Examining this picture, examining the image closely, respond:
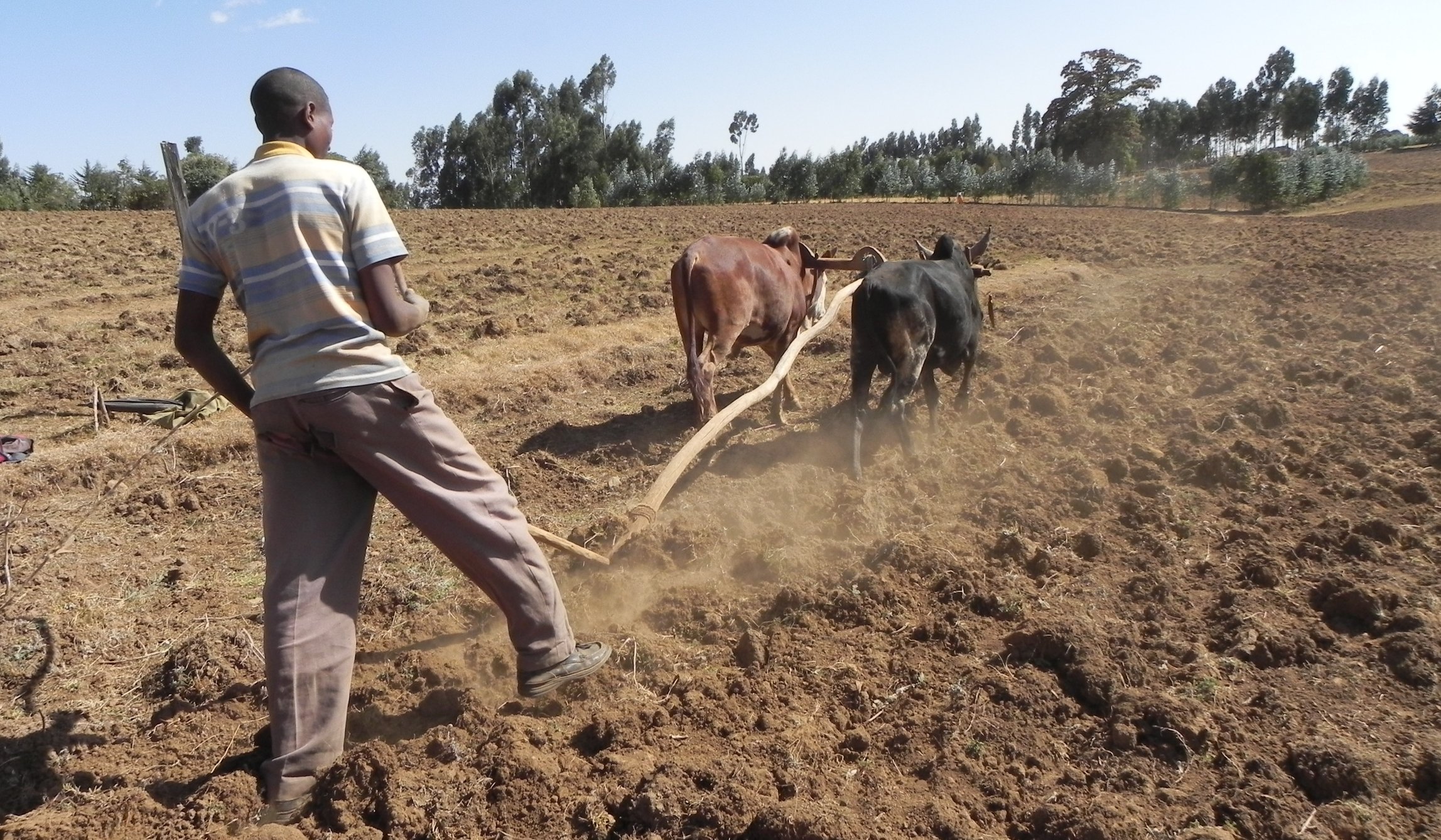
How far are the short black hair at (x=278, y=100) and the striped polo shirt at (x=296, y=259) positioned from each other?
0.07 metres

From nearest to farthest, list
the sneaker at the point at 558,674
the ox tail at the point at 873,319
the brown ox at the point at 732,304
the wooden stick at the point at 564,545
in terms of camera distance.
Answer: the sneaker at the point at 558,674, the wooden stick at the point at 564,545, the ox tail at the point at 873,319, the brown ox at the point at 732,304

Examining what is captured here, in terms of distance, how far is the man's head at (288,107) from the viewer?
2803mm

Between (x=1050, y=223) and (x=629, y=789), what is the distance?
26564 millimetres

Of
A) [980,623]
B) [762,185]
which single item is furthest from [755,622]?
[762,185]

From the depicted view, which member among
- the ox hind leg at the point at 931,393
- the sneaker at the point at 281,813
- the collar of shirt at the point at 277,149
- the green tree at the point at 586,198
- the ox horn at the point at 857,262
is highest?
the green tree at the point at 586,198

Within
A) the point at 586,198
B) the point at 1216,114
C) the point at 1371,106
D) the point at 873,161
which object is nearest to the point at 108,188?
the point at 586,198

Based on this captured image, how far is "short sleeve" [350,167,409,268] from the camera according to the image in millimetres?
2727

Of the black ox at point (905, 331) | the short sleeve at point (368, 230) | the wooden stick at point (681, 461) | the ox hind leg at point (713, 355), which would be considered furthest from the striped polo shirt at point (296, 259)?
the ox hind leg at point (713, 355)

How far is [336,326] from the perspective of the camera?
2.77 m

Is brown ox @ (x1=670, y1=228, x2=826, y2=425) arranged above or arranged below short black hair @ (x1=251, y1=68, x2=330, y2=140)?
below

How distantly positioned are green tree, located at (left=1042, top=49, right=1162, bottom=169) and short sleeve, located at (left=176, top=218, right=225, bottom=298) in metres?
61.4

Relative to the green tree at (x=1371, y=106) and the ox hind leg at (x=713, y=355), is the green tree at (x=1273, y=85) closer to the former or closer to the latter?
the green tree at (x=1371, y=106)

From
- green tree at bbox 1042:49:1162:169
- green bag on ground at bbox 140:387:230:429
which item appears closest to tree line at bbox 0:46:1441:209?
green tree at bbox 1042:49:1162:169

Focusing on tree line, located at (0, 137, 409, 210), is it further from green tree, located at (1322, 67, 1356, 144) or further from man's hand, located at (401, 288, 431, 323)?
green tree, located at (1322, 67, 1356, 144)
